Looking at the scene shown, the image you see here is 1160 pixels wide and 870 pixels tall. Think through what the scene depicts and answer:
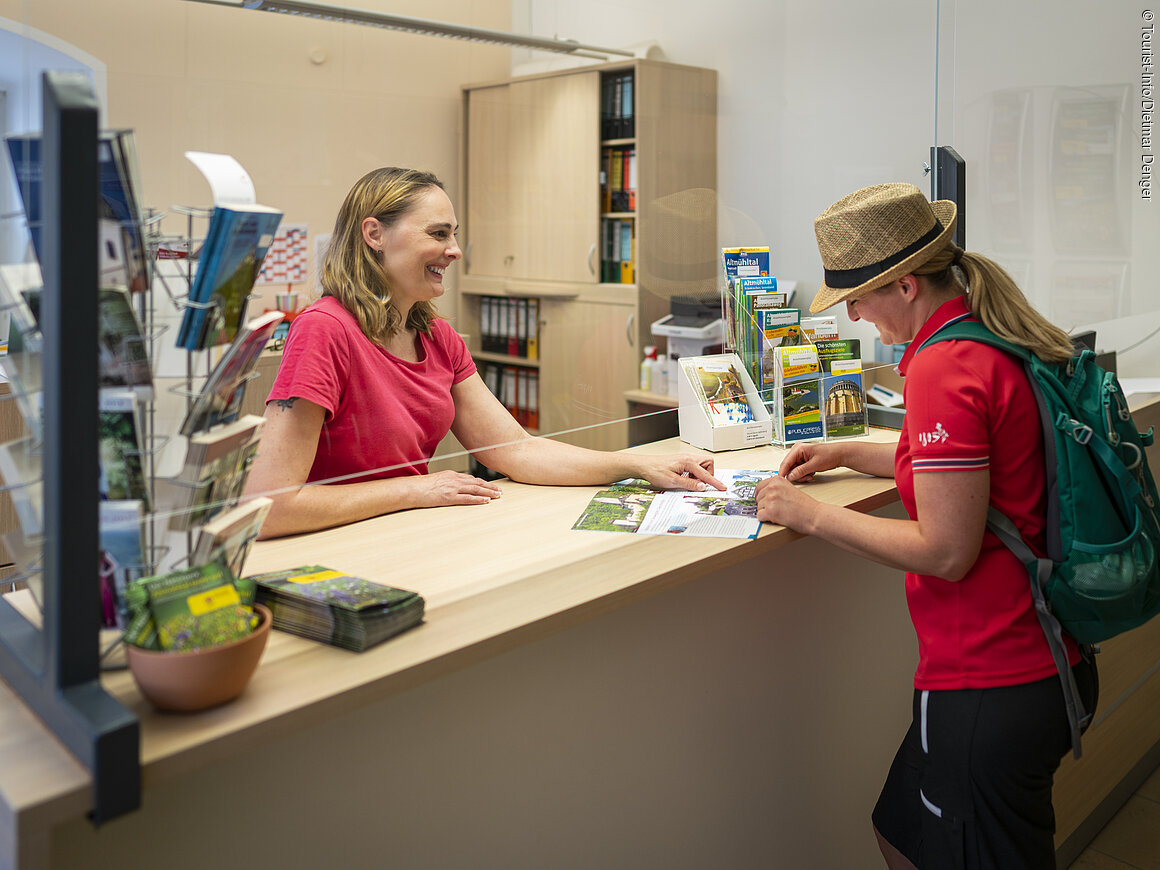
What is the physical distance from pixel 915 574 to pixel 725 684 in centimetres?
43

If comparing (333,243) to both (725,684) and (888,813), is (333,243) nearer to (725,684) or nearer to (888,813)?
(725,684)

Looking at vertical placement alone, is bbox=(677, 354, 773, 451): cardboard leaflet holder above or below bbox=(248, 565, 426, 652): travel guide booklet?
above

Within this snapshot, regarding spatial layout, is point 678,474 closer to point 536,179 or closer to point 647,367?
point 647,367

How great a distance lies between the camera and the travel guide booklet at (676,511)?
5.29 feet

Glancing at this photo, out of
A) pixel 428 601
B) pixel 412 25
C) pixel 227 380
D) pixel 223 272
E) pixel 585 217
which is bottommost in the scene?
pixel 428 601

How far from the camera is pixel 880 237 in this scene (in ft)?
4.95

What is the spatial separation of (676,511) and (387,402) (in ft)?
1.82

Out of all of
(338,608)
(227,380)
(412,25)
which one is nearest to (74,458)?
(227,380)

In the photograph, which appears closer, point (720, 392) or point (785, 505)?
point (785, 505)

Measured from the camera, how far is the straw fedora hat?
1499mm

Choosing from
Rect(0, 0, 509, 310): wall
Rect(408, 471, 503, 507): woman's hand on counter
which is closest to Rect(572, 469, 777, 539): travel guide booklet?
Rect(408, 471, 503, 507): woman's hand on counter

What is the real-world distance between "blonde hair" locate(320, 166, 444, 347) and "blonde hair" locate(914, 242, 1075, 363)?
36.1 inches

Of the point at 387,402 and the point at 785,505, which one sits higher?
the point at 387,402

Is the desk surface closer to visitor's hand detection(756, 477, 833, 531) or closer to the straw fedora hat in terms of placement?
visitor's hand detection(756, 477, 833, 531)
